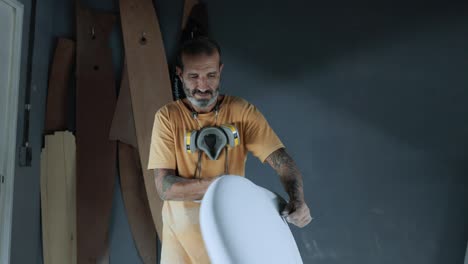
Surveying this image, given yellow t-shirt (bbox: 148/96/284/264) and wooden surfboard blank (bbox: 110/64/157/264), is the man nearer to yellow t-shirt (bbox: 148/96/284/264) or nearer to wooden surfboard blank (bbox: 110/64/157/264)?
yellow t-shirt (bbox: 148/96/284/264)

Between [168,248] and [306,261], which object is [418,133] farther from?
[168,248]

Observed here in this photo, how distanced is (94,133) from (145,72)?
46 cm

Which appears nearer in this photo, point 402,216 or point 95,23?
point 402,216

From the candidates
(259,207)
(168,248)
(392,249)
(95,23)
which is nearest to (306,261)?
(392,249)

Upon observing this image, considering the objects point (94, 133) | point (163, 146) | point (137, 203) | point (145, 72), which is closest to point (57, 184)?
point (94, 133)

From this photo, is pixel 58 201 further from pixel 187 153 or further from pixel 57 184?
pixel 187 153

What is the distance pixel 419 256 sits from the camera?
1.99 metres

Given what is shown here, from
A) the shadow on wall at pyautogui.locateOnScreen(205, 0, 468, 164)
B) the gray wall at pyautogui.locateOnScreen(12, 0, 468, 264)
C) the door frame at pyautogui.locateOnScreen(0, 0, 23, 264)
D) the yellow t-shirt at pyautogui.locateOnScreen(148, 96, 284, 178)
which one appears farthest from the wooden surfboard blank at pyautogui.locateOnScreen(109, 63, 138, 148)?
the yellow t-shirt at pyautogui.locateOnScreen(148, 96, 284, 178)

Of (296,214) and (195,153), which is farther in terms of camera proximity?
(195,153)

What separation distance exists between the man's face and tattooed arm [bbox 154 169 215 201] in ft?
0.95

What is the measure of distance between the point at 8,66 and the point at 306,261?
1866mm

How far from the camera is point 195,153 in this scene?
1.25 m

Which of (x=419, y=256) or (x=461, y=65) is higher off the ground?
(x=461, y=65)

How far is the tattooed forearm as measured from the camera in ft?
4.09
